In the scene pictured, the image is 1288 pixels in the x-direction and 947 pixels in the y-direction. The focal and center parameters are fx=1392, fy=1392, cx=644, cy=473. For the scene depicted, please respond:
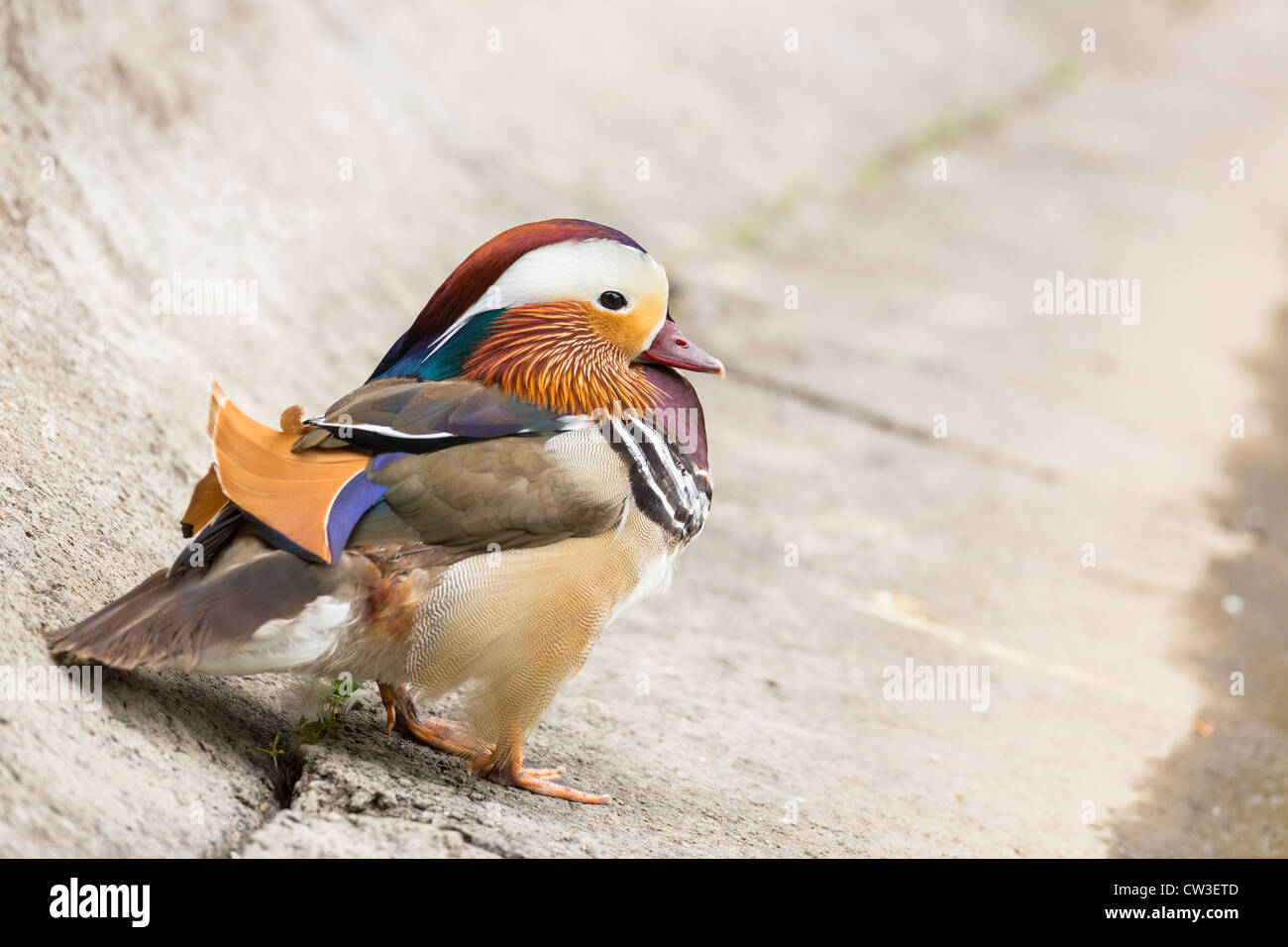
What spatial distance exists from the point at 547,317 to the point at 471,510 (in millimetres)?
469

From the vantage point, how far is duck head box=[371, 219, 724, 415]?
2857mm

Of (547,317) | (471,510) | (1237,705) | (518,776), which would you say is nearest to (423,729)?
(518,776)

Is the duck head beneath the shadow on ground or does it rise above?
above

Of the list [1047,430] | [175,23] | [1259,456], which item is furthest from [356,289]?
[1259,456]

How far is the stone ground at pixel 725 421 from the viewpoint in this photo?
2.90m

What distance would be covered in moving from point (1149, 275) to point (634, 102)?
3692 millimetres

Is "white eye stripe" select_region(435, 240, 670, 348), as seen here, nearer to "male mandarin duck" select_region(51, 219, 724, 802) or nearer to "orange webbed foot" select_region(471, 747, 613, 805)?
"male mandarin duck" select_region(51, 219, 724, 802)

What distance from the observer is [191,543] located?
2570mm

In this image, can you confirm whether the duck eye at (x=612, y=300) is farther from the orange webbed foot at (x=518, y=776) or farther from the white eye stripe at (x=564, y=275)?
the orange webbed foot at (x=518, y=776)

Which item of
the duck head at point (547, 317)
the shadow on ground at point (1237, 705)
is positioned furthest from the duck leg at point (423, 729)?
the shadow on ground at point (1237, 705)

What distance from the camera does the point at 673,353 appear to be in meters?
3.09

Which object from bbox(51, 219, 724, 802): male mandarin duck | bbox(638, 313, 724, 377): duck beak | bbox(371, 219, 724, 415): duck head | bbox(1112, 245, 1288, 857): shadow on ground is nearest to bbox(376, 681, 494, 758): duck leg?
bbox(51, 219, 724, 802): male mandarin duck

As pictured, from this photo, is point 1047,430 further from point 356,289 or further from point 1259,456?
point 356,289

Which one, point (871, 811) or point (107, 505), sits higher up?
point (107, 505)
